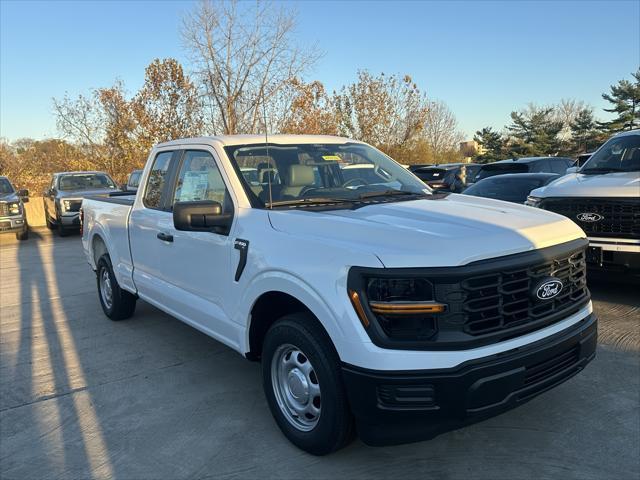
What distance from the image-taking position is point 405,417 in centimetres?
253

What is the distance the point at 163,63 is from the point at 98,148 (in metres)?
4.92

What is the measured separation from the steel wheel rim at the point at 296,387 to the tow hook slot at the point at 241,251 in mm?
571

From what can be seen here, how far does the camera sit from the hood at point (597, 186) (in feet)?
18.1

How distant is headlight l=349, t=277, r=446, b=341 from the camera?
2.50 metres

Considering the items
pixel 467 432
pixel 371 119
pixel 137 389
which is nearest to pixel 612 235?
pixel 467 432

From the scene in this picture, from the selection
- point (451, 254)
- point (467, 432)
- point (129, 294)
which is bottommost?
point (467, 432)

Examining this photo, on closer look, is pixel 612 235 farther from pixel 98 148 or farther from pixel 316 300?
pixel 98 148

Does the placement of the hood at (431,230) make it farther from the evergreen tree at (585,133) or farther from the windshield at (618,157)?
the evergreen tree at (585,133)

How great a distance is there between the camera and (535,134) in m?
49.1

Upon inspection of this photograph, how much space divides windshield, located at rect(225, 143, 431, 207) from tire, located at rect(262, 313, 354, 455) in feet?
3.08

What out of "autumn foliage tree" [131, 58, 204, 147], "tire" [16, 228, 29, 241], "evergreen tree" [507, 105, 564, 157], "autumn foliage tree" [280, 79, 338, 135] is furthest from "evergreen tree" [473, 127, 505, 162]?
"tire" [16, 228, 29, 241]

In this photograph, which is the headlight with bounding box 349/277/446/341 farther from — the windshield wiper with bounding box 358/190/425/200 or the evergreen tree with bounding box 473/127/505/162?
the evergreen tree with bounding box 473/127/505/162

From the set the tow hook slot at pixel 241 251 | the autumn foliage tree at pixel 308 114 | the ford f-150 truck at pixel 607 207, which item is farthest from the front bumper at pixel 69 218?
the tow hook slot at pixel 241 251

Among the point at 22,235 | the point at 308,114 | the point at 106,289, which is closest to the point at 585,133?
the point at 308,114
